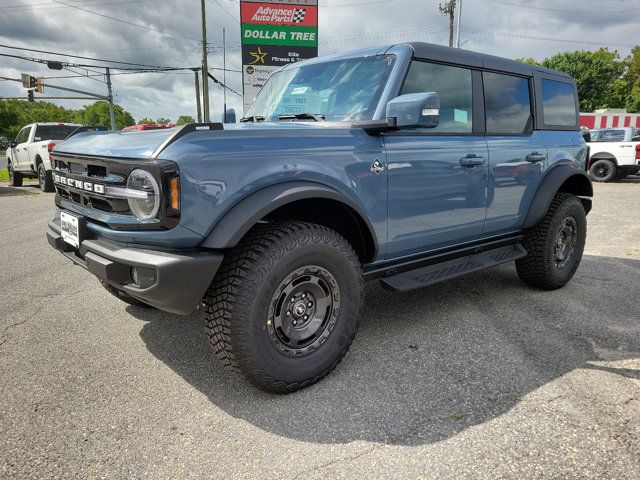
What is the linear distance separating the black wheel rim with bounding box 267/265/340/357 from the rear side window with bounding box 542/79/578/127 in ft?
9.21

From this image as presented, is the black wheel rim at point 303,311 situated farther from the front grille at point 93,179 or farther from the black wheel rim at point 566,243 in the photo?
the black wheel rim at point 566,243

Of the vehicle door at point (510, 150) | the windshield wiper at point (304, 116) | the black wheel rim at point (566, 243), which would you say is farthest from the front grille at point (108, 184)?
the black wheel rim at point (566, 243)

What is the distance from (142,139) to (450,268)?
7.34 ft

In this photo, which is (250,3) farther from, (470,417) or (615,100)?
(615,100)

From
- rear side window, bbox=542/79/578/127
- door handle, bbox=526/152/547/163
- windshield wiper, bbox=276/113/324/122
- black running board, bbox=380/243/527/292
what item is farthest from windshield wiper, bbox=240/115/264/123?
rear side window, bbox=542/79/578/127

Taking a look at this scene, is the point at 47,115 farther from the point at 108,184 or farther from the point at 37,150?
the point at 108,184

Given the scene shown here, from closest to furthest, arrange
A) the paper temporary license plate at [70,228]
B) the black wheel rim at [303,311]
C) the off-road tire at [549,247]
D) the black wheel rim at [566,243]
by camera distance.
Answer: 1. the black wheel rim at [303,311]
2. the paper temporary license plate at [70,228]
3. the off-road tire at [549,247]
4. the black wheel rim at [566,243]

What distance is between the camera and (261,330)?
228 centimetres

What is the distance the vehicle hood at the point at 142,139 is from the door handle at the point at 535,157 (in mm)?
1890

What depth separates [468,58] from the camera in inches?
135

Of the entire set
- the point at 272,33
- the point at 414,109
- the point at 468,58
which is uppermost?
the point at 272,33

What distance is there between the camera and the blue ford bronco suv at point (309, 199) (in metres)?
2.13

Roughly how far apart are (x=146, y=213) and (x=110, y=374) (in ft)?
3.60

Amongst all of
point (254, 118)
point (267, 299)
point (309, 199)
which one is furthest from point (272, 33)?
point (267, 299)
